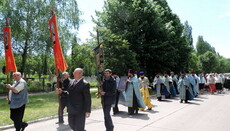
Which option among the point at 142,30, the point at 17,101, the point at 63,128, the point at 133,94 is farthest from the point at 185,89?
the point at 142,30

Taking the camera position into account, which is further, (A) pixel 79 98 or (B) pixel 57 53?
(B) pixel 57 53

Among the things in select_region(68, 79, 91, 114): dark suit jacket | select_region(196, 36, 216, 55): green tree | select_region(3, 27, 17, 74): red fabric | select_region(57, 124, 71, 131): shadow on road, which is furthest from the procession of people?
select_region(196, 36, 216, 55): green tree

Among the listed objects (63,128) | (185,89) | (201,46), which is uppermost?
(201,46)

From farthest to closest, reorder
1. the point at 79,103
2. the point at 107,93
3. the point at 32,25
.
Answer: the point at 32,25 → the point at 107,93 → the point at 79,103

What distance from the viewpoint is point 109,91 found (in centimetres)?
670

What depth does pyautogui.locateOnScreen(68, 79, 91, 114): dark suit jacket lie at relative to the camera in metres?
4.73

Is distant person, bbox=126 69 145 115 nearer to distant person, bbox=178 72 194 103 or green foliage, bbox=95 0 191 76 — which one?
distant person, bbox=178 72 194 103

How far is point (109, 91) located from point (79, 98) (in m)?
2.01

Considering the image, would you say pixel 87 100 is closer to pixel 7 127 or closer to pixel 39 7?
pixel 7 127

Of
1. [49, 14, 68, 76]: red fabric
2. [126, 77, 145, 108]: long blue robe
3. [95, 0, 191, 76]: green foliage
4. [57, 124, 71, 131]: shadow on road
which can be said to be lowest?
[57, 124, 71, 131]: shadow on road

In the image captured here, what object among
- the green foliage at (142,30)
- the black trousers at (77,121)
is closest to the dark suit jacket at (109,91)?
the black trousers at (77,121)

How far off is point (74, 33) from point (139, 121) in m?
17.5

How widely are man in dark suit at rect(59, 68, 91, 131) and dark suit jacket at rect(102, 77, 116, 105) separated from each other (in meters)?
1.81

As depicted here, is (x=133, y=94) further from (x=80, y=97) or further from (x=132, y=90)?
(x=80, y=97)
